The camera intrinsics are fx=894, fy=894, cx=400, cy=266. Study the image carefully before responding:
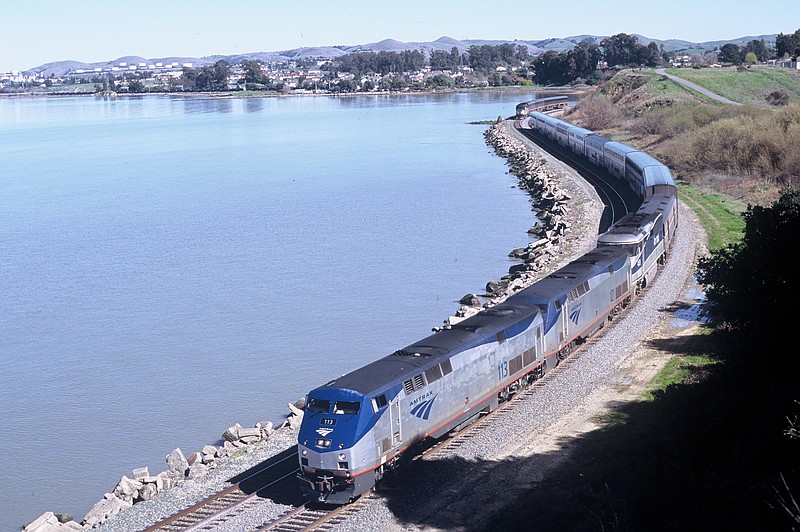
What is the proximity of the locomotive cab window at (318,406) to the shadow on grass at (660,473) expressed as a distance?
2658 millimetres

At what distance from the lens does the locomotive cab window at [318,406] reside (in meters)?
21.4

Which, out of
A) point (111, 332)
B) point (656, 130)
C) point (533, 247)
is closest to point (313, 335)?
point (111, 332)

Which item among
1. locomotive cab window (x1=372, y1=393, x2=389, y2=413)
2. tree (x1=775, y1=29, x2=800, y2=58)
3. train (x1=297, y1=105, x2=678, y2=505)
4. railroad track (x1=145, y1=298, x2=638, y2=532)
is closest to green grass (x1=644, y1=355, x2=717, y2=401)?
train (x1=297, y1=105, x2=678, y2=505)

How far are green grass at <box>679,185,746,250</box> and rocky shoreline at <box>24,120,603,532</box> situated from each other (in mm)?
6870

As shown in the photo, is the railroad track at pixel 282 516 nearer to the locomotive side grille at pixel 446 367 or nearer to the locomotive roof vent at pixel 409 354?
the locomotive side grille at pixel 446 367

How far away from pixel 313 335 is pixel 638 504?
26.7 meters

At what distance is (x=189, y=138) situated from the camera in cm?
15412

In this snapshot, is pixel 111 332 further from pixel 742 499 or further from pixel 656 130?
pixel 656 130

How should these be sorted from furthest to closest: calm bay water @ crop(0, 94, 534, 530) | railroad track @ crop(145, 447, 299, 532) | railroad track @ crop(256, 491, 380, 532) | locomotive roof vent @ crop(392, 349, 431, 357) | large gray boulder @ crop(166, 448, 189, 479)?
calm bay water @ crop(0, 94, 534, 530), large gray boulder @ crop(166, 448, 189, 479), locomotive roof vent @ crop(392, 349, 431, 357), railroad track @ crop(145, 447, 299, 532), railroad track @ crop(256, 491, 380, 532)

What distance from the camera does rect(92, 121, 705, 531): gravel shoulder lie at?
20.9m

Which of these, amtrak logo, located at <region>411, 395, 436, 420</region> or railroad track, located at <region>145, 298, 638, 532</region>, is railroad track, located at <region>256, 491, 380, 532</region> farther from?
amtrak logo, located at <region>411, 395, 436, 420</region>

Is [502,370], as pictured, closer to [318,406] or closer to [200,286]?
[318,406]

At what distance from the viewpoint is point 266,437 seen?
91.6 feet

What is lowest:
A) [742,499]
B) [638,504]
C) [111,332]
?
[111,332]
